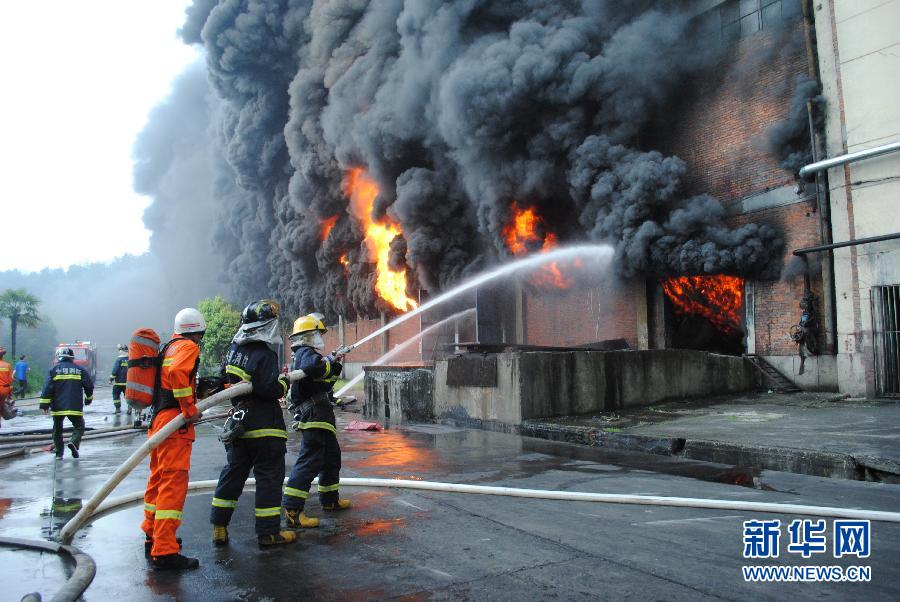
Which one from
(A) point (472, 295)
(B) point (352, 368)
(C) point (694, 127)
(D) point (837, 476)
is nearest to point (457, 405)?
(D) point (837, 476)

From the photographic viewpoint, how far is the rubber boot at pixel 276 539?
373 centimetres

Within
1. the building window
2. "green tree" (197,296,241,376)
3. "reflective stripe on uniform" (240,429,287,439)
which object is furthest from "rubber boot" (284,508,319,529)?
"green tree" (197,296,241,376)

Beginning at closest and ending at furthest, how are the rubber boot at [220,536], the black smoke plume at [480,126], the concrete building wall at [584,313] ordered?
1. the rubber boot at [220,536]
2. the black smoke plume at [480,126]
3. the concrete building wall at [584,313]

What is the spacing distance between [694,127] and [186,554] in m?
15.0

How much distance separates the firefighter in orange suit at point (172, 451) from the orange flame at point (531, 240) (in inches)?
524

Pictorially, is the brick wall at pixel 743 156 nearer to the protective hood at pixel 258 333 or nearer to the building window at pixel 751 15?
the building window at pixel 751 15

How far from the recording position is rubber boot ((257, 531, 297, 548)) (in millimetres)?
3727

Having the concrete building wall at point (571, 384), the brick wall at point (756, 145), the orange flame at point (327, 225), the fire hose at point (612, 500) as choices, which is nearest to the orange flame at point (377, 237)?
the orange flame at point (327, 225)

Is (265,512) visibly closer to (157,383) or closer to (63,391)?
(157,383)

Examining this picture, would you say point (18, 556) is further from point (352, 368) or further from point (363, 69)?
point (352, 368)

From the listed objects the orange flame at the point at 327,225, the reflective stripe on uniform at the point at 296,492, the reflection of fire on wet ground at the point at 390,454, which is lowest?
the reflection of fire on wet ground at the point at 390,454

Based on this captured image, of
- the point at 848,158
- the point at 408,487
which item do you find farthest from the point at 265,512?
the point at 848,158

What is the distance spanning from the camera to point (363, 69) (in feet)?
70.5

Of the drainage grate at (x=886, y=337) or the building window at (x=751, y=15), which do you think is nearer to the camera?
the drainage grate at (x=886, y=337)
